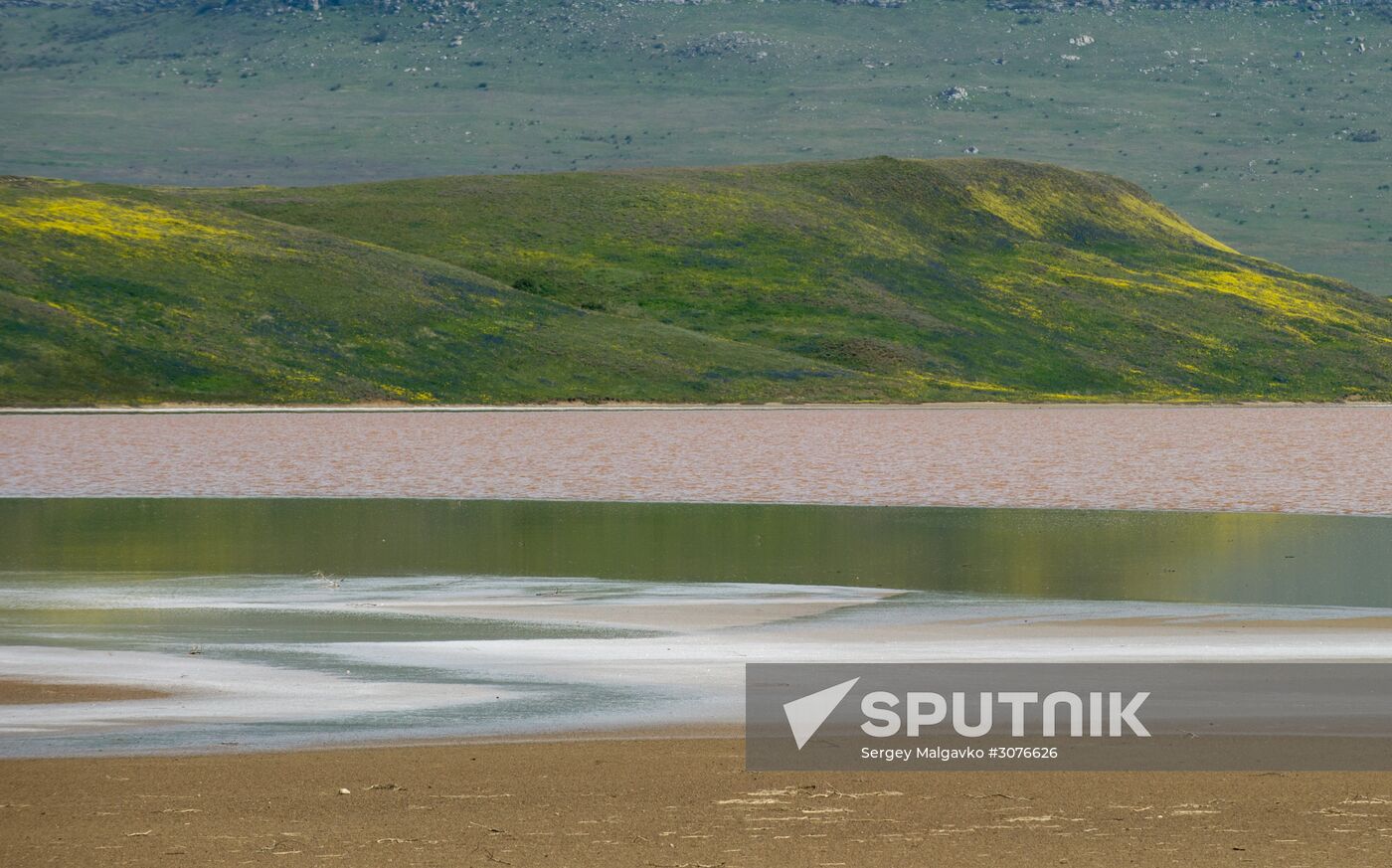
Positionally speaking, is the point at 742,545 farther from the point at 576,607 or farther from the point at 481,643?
the point at 481,643

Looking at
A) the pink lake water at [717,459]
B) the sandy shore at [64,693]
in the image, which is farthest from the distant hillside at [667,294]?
the sandy shore at [64,693]

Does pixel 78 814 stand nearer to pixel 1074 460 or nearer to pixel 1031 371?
pixel 1074 460

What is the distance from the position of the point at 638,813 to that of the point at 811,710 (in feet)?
8.80

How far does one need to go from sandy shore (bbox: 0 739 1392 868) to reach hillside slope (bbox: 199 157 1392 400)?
9566cm

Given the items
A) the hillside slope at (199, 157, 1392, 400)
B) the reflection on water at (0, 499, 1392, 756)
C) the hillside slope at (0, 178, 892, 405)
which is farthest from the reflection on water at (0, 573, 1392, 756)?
the hillside slope at (199, 157, 1392, 400)

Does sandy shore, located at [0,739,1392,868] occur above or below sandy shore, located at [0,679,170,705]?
above

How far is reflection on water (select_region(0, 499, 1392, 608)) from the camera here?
19266mm

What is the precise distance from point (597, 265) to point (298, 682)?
123 meters

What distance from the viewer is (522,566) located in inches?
809

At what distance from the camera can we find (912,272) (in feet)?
473

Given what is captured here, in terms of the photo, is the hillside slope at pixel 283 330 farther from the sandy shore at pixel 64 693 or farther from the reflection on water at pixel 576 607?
the sandy shore at pixel 64 693

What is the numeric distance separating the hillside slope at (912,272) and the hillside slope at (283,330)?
9415 mm

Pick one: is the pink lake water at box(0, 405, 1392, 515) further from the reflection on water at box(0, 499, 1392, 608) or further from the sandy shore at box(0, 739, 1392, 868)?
the sandy shore at box(0, 739, 1392, 868)

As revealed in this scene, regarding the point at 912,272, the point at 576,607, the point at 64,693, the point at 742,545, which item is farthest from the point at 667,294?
the point at 64,693
